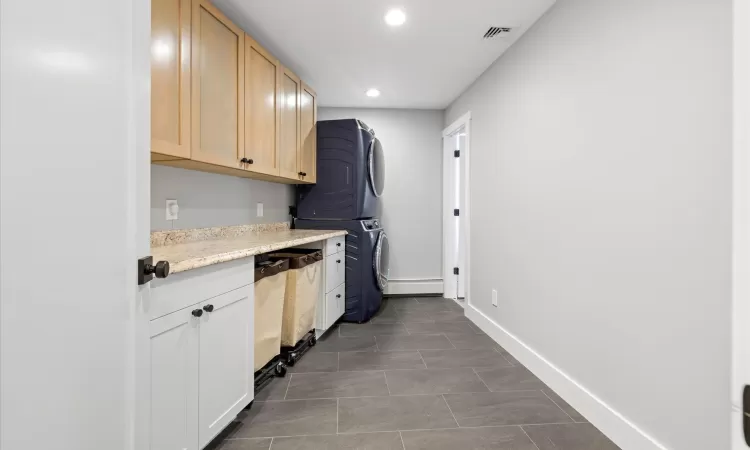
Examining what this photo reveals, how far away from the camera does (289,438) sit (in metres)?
1.65

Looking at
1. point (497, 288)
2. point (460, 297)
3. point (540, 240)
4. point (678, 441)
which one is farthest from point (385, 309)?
point (678, 441)

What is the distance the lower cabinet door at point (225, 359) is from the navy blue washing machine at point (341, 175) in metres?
1.85

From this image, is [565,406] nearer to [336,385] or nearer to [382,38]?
[336,385]

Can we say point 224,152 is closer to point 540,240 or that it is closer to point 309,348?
point 309,348

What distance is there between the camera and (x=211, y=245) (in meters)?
1.99

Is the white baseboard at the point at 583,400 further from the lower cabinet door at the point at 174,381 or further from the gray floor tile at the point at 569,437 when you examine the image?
the lower cabinet door at the point at 174,381

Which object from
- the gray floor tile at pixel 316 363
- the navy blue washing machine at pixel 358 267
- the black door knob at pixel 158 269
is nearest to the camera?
the black door knob at pixel 158 269

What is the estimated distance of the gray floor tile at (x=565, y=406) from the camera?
1.85 meters

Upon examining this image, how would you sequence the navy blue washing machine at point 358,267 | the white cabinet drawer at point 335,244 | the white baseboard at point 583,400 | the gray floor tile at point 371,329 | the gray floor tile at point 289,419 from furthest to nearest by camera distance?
the navy blue washing machine at point 358,267 < the gray floor tile at point 371,329 < the white cabinet drawer at point 335,244 < the gray floor tile at point 289,419 < the white baseboard at point 583,400

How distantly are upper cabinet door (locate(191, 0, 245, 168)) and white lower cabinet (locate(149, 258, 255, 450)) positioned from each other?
0.72m

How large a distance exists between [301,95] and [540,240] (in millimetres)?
2318

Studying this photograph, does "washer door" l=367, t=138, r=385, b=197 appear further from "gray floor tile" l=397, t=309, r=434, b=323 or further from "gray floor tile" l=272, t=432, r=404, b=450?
"gray floor tile" l=272, t=432, r=404, b=450
